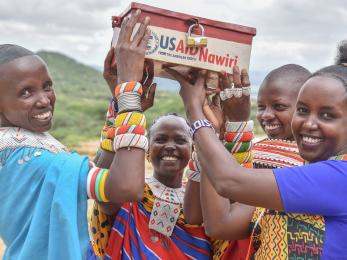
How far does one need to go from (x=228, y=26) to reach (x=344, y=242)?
1.11 m

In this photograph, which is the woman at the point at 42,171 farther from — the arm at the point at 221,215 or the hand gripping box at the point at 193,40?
the arm at the point at 221,215

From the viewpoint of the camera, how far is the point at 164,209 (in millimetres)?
3180

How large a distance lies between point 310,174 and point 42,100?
1.22m

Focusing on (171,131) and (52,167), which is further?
(171,131)

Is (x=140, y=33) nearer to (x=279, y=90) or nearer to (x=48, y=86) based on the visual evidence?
(x=48, y=86)

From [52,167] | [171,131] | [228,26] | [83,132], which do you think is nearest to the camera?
[52,167]

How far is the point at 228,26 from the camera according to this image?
105 inches

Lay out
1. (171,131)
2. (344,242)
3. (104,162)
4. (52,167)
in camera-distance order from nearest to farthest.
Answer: (344,242)
(52,167)
(104,162)
(171,131)

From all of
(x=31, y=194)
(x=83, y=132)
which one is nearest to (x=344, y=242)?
(x=31, y=194)

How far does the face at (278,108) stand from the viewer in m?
3.28

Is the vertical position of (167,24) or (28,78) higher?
(167,24)

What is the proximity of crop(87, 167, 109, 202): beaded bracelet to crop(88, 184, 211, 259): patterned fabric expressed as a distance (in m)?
0.72

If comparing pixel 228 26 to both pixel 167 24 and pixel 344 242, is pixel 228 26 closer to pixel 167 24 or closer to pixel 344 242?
pixel 167 24

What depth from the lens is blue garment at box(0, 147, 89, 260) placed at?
7.92 ft
